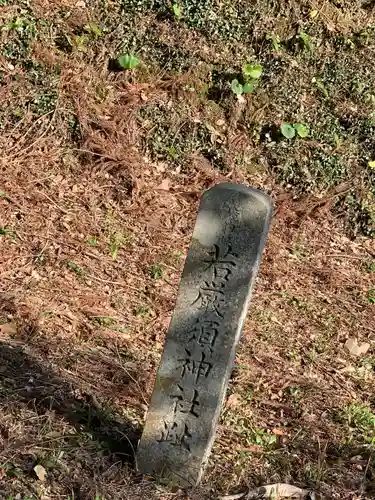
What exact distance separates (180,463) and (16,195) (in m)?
3.26

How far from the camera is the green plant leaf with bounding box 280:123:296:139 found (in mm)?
7059

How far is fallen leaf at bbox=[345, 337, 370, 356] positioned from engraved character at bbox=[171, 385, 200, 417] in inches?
92.3

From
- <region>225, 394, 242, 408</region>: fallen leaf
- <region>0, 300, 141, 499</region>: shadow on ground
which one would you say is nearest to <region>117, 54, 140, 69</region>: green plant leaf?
<region>0, 300, 141, 499</region>: shadow on ground

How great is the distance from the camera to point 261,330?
5.29m

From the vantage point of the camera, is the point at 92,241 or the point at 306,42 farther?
the point at 306,42

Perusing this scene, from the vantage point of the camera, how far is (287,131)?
23.2 ft

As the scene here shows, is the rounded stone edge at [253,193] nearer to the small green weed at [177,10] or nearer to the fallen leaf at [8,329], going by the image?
the fallen leaf at [8,329]

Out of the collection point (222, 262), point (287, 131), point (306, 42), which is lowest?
point (287, 131)

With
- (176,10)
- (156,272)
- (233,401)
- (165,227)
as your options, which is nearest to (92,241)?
(156,272)

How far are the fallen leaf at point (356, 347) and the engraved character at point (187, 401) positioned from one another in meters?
2.34

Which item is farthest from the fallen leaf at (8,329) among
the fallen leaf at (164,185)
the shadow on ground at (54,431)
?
the fallen leaf at (164,185)

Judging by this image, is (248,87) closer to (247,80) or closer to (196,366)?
(247,80)

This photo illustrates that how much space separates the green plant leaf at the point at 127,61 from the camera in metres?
7.13

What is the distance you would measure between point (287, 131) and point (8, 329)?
12.6 feet
